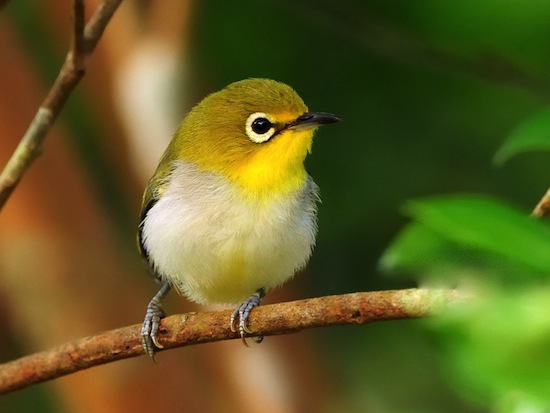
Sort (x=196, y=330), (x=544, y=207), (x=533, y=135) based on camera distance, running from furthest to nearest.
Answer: (x=196, y=330), (x=544, y=207), (x=533, y=135)

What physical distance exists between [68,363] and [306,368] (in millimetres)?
2135

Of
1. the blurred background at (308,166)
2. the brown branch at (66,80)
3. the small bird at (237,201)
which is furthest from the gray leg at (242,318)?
the blurred background at (308,166)

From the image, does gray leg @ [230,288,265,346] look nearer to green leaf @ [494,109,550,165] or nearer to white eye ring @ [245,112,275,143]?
white eye ring @ [245,112,275,143]

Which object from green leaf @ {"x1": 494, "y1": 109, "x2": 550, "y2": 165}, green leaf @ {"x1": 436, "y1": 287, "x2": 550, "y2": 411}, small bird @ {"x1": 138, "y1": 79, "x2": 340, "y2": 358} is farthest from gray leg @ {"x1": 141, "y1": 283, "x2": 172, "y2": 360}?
green leaf @ {"x1": 436, "y1": 287, "x2": 550, "y2": 411}

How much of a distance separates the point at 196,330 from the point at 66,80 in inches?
25.4

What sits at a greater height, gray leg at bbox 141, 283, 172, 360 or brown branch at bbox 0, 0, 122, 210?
brown branch at bbox 0, 0, 122, 210

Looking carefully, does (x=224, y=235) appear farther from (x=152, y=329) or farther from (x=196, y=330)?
(x=196, y=330)

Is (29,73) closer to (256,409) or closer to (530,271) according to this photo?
(256,409)

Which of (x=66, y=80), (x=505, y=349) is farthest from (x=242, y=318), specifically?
(x=505, y=349)

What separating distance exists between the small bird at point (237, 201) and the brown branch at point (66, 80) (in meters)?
0.68

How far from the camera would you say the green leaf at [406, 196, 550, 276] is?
74cm

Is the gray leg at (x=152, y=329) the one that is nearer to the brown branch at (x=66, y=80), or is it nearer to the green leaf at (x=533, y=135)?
the brown branch at (x=66, y=80)

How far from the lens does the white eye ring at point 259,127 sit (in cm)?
287

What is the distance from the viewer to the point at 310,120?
112 inches
